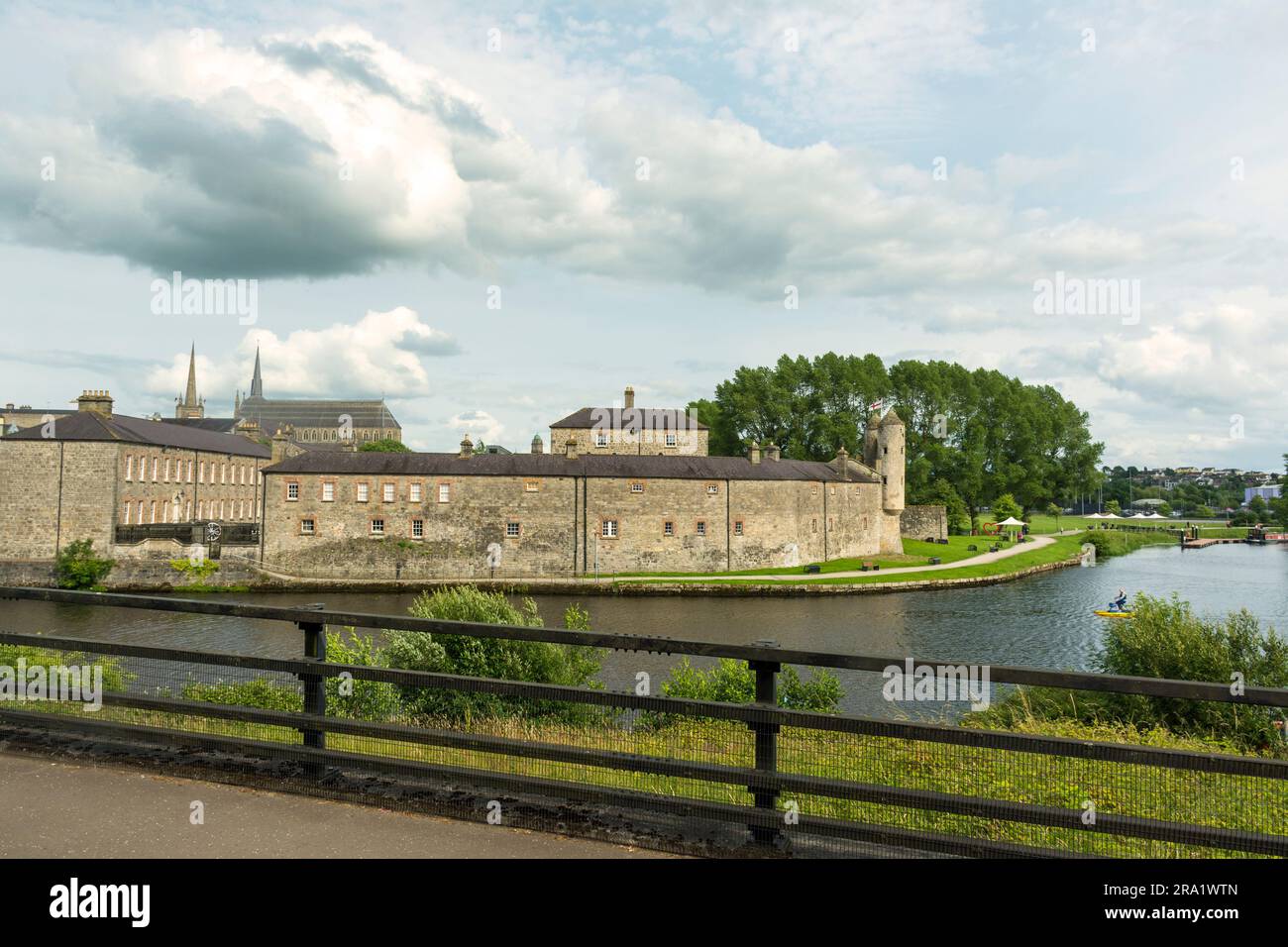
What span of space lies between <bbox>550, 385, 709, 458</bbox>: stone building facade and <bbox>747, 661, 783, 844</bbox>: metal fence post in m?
63.1

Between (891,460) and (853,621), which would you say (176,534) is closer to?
(853,621)

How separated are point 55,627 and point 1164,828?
124ft

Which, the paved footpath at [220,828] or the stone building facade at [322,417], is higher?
the stone building facade at [322,417]

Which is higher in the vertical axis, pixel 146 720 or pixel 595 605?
pixel 146 720

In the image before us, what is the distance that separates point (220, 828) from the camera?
14.5 feet

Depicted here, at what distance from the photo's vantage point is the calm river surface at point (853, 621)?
88.8 feet

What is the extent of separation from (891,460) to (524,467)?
2778 centimetres

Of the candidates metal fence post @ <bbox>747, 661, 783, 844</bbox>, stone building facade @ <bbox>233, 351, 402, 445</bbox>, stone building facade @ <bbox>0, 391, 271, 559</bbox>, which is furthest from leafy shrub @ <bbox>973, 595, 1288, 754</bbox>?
stone building facade @ <bbox>233, 351, 402, 445</bbox>

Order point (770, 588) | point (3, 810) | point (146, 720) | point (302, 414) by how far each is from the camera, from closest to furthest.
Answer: point (3, 810) < point (146, 720) < point (770, 588) < point (302, 414)

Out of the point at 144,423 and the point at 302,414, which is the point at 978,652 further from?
the point at 302,414

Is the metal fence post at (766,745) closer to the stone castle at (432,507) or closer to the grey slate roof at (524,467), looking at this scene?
the stone castle at (432,507)

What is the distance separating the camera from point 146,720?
6.88 meters

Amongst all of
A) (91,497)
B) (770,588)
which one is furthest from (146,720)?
(91,497)

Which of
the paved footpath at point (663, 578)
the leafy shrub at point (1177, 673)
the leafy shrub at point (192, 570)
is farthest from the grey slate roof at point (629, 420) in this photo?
the leafy shrub at point (1177, 673)
